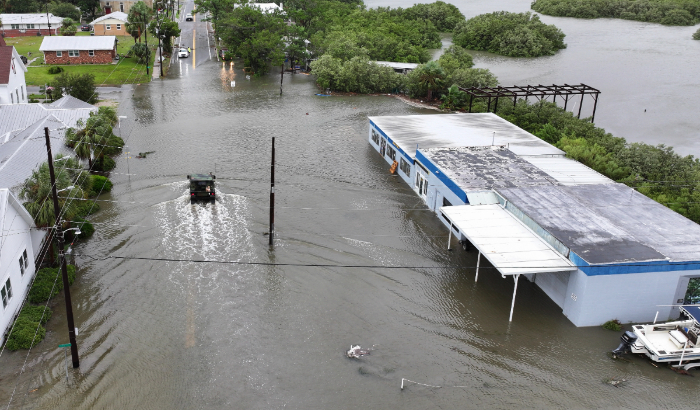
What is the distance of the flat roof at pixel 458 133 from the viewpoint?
42375 mm

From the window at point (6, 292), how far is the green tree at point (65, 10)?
97.2 meters

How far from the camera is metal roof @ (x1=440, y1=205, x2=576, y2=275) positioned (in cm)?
2527

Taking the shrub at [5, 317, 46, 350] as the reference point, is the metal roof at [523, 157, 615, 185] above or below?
above

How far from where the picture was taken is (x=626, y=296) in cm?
2541

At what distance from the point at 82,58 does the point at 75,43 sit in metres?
2.00


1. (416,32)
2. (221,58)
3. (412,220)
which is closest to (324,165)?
(412,220)

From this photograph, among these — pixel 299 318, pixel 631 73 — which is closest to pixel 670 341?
pixel 299 318

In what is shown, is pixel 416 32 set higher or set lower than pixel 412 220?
higher

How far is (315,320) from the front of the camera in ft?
84.4

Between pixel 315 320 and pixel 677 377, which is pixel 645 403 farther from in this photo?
pixel 315 320

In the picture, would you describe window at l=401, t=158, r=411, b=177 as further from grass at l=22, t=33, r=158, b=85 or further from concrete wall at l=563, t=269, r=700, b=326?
grass at l=22, t=33, r=158, b=85

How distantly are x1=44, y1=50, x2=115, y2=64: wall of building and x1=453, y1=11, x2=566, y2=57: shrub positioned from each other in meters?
57.5

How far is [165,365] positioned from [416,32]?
82.5 m

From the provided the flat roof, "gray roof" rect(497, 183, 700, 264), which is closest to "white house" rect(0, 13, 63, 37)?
the flat roof
